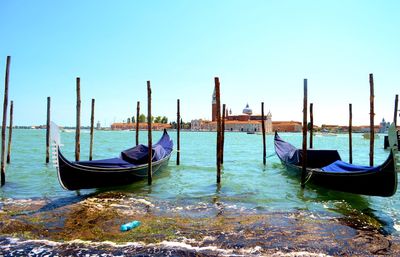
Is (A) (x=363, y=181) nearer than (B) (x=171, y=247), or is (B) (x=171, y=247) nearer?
(B) (x=171, y=247)

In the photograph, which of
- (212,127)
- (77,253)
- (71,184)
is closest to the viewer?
A: (77,253)

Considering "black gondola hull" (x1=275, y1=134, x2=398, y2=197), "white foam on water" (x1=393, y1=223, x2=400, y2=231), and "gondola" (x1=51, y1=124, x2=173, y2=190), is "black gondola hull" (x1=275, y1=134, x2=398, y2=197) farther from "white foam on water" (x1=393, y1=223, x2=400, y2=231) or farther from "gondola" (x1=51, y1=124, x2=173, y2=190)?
"gondola" (x1=51, y1=124, x2=173, y2=190)

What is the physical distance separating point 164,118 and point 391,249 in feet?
388

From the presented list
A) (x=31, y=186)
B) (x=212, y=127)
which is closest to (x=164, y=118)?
(x=212, y=127)

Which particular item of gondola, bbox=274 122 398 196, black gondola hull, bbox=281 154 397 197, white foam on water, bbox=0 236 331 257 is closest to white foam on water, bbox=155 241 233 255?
white foam on water, bbox=0 236 331 257

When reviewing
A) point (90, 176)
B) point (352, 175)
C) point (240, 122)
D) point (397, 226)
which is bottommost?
point (397, 226)

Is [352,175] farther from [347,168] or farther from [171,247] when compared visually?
[171,247]

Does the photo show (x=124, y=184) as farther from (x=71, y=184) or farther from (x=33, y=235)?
(x=33, y=235)

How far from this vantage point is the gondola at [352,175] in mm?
6129

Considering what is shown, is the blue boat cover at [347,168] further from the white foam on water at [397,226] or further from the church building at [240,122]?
the church building at [240,122]

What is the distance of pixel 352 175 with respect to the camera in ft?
23.2

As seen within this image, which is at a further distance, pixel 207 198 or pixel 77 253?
pixel 207 198

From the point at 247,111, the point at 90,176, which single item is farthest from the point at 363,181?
the point at 247,111

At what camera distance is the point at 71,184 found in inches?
270
